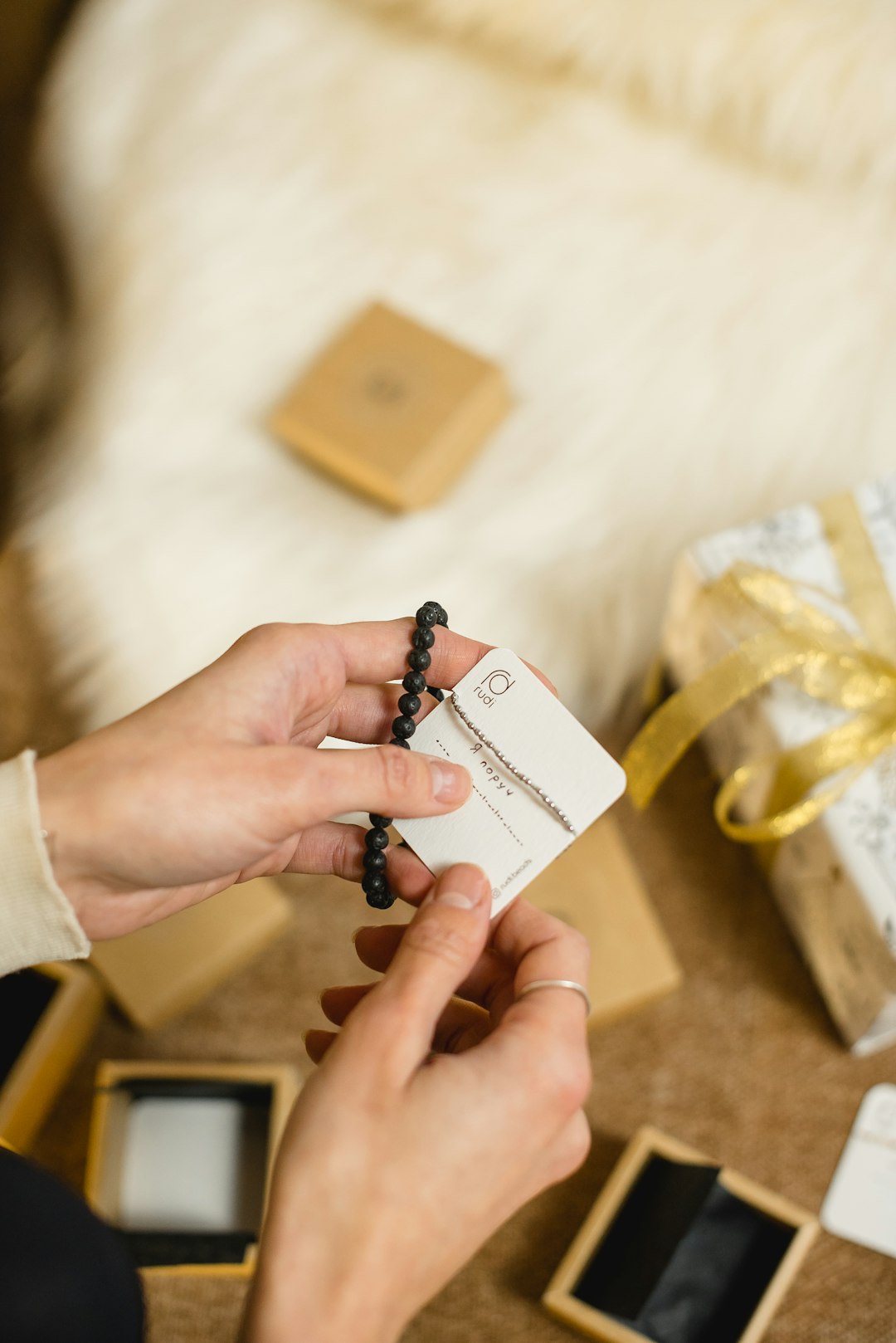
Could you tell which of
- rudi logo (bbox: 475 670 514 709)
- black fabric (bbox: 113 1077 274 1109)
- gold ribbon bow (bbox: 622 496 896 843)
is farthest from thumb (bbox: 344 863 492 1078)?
black fabric (bbox: 113 1077 274 1109)

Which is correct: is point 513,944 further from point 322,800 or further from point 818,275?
point 818,275

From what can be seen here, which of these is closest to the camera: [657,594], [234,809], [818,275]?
[234,809]

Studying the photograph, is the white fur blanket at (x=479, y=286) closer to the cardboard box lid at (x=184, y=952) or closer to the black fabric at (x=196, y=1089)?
the cardboard box lid at (x=184, y=952)

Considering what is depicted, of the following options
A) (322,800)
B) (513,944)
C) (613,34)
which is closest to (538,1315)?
(513,944)

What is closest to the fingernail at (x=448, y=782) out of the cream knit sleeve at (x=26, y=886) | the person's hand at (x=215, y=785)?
the person's hand at (x=215, y=785)

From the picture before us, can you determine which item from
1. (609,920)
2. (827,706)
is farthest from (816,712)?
(609,920)

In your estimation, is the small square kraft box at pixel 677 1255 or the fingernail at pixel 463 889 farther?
the small square kraft box at pixel 677 1255

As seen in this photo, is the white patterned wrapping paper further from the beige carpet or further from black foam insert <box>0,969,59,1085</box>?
black foam insert <box>0,969,59,1085</box>
